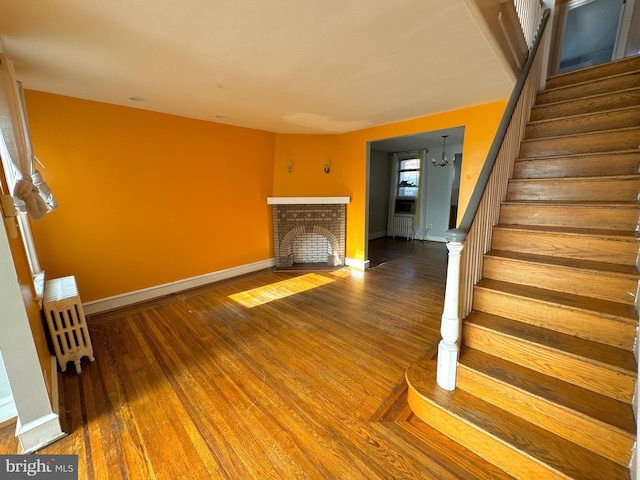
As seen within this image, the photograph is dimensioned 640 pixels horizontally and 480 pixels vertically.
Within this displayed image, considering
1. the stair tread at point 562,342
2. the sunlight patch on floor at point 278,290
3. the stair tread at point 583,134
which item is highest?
the stair tread at point 583,134

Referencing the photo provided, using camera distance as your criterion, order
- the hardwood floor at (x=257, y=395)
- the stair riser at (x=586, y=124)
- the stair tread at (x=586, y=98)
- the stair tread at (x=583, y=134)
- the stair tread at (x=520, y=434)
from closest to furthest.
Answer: the stair tread at (x=520, y=434) → the hardwood floor at (x=257, y=395) → the stair tread at (x=583, y=134) → the stair riser at (x=586, y=124) → the stair tread at (x=586, y=98)

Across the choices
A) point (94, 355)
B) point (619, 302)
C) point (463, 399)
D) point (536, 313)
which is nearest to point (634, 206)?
point (619, 302)

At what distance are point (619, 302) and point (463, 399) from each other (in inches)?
44.6

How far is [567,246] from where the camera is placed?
1.89 m

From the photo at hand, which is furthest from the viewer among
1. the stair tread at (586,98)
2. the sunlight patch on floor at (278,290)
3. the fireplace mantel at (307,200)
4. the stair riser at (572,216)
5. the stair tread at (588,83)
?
the fireplace mantel at (307,200)

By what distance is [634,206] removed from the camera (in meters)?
1.78

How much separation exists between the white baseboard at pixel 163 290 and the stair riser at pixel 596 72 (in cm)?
469

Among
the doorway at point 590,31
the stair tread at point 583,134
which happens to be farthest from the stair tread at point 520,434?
the doorway at point 590,31

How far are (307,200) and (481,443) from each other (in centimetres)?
375

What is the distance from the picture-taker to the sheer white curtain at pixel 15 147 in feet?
5.01

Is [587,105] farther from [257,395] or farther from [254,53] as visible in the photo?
[257,395]

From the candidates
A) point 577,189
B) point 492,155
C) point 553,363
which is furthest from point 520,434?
point 577,189

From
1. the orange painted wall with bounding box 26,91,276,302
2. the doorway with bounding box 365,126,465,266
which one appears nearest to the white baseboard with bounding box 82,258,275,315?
the orange painted wall with bounding box 26,91,276,302

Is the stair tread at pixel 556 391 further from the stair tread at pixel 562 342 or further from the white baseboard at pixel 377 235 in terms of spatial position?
the white baseboard at pixel 377 235
